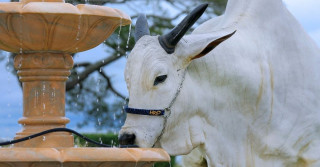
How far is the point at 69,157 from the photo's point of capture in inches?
140

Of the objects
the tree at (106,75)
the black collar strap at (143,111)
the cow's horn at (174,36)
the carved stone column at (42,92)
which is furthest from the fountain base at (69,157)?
the tree at (106,75)

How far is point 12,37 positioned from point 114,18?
1.73ft

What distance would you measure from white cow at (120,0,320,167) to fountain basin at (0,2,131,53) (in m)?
0.53

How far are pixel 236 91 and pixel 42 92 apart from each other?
4.44 ft

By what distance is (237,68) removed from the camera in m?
4.95

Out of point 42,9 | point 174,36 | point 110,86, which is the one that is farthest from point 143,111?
point 110,86

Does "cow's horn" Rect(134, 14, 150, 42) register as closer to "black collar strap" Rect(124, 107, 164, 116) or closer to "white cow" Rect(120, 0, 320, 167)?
"white cow" Rect(120, 0, 320, 167)

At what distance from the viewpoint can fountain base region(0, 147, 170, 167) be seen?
3516mm

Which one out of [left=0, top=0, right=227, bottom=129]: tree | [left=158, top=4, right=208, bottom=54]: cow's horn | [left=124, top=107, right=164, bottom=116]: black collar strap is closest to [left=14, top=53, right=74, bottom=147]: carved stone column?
[left=124, top=107, right=164, bottom=116]: black collar strap

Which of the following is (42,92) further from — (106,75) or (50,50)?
(106,75)

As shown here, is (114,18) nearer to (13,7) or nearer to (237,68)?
(13,7)

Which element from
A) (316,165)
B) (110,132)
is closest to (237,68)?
(316,165)

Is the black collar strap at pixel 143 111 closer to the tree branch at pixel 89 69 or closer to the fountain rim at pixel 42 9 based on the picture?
the fountain rim at pixel 42 9

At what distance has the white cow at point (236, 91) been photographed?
4625 mm
